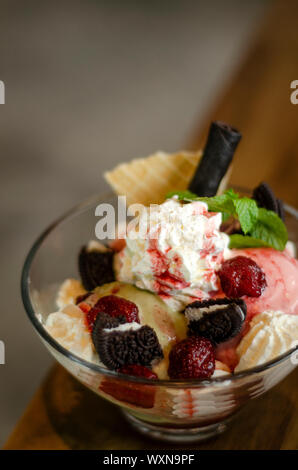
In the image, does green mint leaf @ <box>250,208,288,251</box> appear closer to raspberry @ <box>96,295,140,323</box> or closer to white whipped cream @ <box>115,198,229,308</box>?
white whipped cream @ <box>115,198,229,308</box>

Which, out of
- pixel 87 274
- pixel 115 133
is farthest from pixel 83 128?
pixel 87 274

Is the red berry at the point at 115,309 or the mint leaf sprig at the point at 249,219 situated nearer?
the red berry at the point at 115,309

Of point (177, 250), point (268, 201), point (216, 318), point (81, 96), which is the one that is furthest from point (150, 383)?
point (81, 96)

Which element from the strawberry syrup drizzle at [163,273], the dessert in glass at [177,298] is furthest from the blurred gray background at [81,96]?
the strawberry syrup drizzle at [163,273]

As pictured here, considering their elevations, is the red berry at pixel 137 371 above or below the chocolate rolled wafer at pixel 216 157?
below

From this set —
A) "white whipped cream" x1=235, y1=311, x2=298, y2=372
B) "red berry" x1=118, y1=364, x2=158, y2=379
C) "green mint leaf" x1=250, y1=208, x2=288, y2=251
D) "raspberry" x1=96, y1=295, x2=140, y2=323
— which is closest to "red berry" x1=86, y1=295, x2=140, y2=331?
"raspberry" x1=96, y1=295, x2=140, y2=323

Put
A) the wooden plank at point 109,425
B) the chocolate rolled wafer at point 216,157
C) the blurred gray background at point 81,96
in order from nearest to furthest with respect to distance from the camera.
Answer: the wooden plank at point 109,425, the chocolate rolled wafer at point 216,157, the blurred gray background at point 81,96

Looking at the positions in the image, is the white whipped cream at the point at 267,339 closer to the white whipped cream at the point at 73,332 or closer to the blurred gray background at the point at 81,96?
the white whipped cream at the point at 73,332
